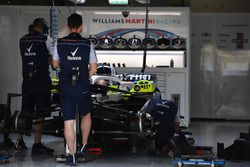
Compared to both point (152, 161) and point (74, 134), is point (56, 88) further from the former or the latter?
point (152, 161)

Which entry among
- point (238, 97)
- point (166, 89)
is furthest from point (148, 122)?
point (238, 97)

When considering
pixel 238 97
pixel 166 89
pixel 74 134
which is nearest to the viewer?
pixel 74 134

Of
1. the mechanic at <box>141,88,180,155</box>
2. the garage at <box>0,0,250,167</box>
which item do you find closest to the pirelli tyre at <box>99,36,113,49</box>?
the garage at <box>0,0,250,167</box>

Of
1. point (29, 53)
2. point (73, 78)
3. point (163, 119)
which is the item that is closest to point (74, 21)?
point (73, 78)

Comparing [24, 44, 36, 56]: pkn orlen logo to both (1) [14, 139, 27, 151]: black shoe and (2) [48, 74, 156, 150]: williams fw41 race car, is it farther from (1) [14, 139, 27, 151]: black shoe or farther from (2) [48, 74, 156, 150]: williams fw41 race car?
(1) [14, 139, 27, 151]: black shoe

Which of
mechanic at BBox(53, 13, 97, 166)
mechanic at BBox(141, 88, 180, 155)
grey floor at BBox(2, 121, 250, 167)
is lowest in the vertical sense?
grey floor at BBox(2, 121, 250, 167)

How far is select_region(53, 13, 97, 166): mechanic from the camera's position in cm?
638

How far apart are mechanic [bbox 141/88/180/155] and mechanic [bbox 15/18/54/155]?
4.77ft

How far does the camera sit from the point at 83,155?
6.54 meters

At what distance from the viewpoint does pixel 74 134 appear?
6.39m

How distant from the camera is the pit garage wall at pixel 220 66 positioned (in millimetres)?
12633

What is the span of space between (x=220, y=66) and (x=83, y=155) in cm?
690

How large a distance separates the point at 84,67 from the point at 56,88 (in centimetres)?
101

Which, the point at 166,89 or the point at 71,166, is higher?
the point at 166,89
